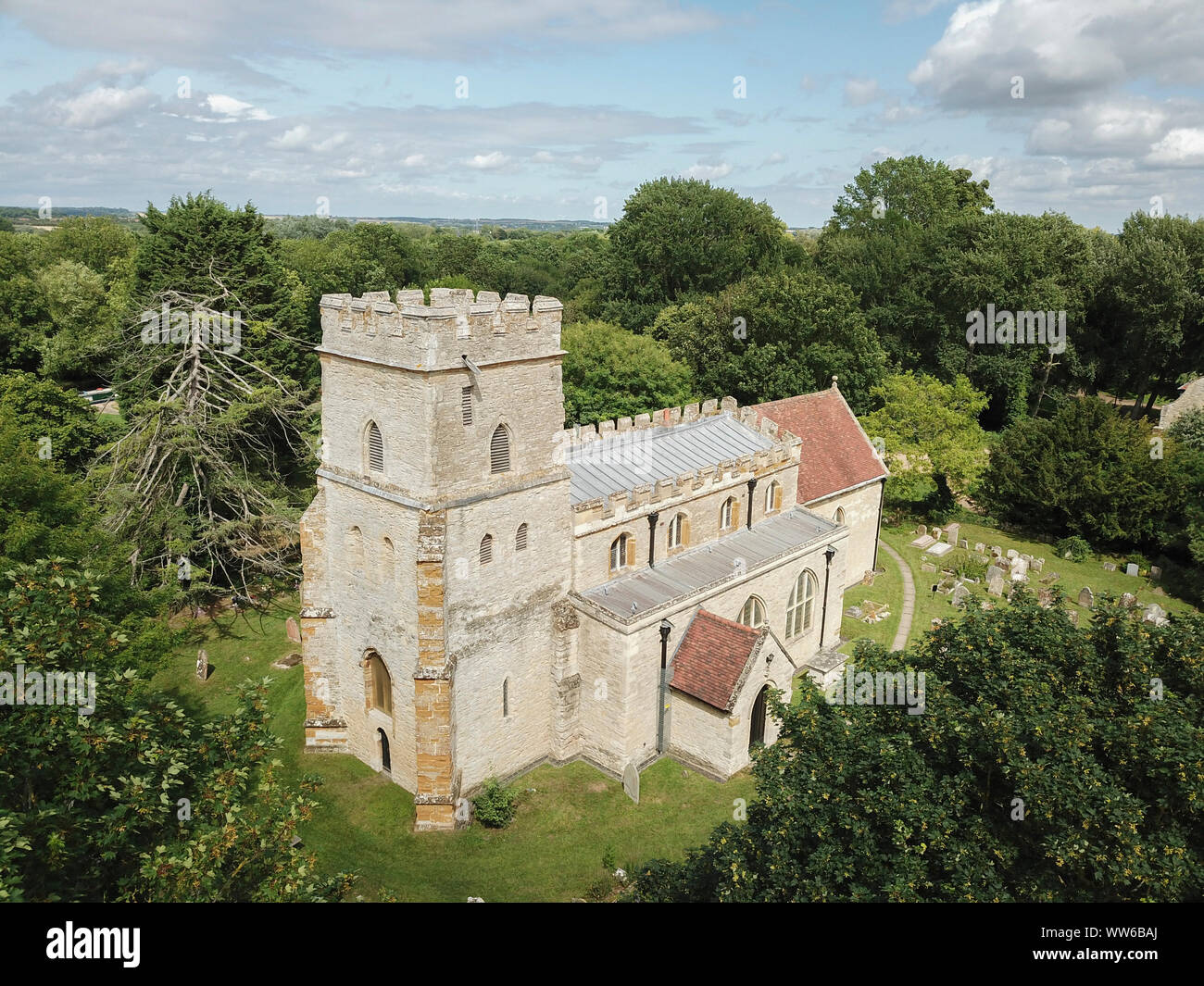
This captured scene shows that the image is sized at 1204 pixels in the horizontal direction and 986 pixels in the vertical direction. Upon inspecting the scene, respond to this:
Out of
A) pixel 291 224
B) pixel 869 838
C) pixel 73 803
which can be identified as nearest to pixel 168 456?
pixel 73 803

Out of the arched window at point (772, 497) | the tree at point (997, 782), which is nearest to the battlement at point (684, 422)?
the arched window at point (772, 497)

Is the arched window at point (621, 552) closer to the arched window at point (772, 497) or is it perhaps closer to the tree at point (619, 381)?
the arched window at point (772, 497)

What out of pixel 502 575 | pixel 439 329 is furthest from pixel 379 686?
pixel 439 329

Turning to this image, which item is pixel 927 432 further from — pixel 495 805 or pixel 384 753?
pixel 384 753

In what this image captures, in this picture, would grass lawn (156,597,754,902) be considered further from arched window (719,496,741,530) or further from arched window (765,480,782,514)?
arched window (765,480,782,514)

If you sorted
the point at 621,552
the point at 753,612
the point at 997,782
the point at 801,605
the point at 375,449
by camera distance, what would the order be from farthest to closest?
1. the point at 801,605
2. the point at 753,612
3. the point at 621,552
4. the point at 375,449
5. the point at 997,782

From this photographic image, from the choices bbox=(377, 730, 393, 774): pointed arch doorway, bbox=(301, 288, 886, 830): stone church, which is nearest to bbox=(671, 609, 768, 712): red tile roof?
bbox=(301, 288, 886, 830): stone church

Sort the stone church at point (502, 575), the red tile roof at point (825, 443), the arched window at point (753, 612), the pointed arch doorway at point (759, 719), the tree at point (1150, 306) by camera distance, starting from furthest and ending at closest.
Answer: the tree at point (1150, 306), the red tile roof at point (825, 443), the arched window at point (753, 612), the pointed arch doorway at point (759, 719), the stone church at point (502, 575)
